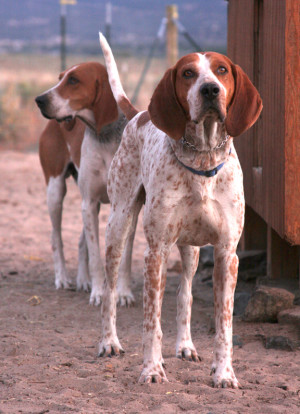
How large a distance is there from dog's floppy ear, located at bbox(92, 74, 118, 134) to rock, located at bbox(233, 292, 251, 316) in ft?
5.63

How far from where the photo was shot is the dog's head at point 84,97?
223 inches

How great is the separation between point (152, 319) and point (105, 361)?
666mm

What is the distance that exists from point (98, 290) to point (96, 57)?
37403 mm

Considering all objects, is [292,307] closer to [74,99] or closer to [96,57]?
[74,99]

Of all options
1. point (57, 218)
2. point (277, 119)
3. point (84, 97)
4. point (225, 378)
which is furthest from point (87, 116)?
point (225, 378)

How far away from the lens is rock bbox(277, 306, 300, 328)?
471cm

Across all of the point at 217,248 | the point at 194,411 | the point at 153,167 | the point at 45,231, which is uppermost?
the point at 153,167

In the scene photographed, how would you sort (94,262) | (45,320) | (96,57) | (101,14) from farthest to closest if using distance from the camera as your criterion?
(101,14)
(96,57)
(94,262)
(45,320)

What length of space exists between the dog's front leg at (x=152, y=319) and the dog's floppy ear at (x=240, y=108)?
0.80 meters

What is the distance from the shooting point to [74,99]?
18.7ft

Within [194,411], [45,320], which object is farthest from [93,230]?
[194,411]

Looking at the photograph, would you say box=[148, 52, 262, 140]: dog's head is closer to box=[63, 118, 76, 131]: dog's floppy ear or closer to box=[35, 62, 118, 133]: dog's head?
box=[35, 62, 118, 133]: dog's head

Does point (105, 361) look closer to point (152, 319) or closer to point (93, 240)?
point (152, 319)

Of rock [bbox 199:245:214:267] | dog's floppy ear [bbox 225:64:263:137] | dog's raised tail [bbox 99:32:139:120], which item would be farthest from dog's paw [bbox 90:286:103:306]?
dog's floppy ear [bbox 225:64:263:137]
